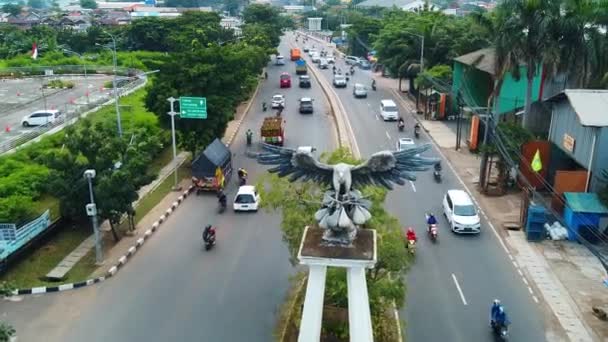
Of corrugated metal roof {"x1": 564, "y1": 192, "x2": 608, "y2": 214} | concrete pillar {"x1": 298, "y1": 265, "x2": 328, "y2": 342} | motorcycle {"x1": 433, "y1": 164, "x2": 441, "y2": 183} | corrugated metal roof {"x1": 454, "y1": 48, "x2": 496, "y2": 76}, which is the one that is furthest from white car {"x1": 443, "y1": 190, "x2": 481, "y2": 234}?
corrugated metal roof {"x1": 454, "y1": 48, "x2": 496, "y2": 76}

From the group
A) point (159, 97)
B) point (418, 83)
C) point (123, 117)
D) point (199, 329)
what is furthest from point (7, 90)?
point (199, 329)

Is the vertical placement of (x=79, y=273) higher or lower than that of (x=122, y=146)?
lower

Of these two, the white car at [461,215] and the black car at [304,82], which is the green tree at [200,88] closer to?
the white car at [461,215]

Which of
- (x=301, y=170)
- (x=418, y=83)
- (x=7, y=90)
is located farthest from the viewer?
(x=7, y=90)

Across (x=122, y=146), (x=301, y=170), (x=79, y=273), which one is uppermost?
(x=301, y=170)

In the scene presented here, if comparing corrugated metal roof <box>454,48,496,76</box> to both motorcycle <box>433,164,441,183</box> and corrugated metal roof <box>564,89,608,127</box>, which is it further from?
corrugated metal roof <box>564,89,608,127</box>

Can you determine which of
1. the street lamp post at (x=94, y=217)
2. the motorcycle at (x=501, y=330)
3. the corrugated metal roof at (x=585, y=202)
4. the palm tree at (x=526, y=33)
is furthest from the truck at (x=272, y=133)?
the motorcycle at (x=501, y=330)

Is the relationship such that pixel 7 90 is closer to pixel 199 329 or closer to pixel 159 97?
pixel 159 97
